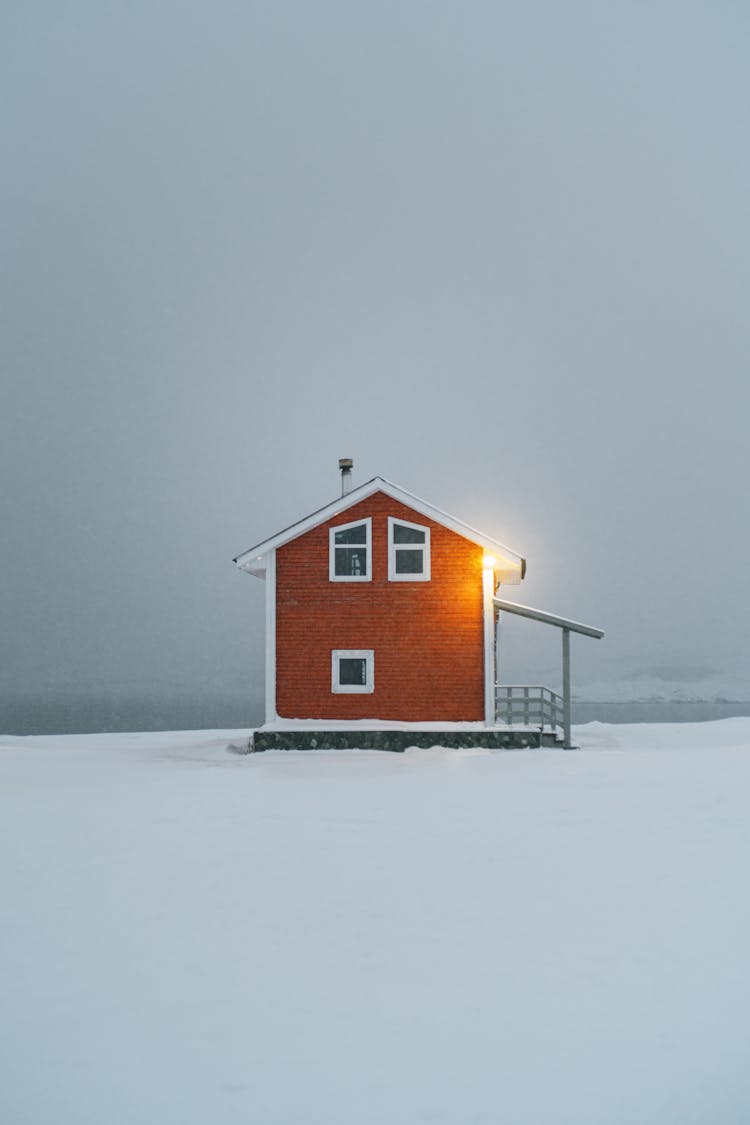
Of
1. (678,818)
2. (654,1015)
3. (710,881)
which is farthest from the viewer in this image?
(678,818)

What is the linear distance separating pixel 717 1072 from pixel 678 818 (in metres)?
6.41

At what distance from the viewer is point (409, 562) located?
21125 mm

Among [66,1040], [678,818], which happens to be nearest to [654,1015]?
[66,1040]

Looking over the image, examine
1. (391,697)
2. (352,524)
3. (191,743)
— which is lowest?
(191,743)

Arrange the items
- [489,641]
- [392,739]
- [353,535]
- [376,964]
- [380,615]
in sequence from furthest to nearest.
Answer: [353,535] → [380,615] → [489,641] → [392,739] → [376,964]

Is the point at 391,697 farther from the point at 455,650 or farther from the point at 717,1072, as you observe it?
the point at 717,1072

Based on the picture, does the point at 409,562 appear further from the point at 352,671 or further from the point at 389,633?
the point at 352,671

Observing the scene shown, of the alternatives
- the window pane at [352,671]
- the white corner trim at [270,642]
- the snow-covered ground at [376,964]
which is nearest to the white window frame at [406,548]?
the window pane at [352,671]

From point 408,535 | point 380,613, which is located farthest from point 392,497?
point 380,613

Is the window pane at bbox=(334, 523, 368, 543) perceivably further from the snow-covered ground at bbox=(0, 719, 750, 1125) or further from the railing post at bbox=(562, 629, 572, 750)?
the snow-covered ground at bbox=(0, 719, 750, 1125)

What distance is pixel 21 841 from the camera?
9438 millimetres

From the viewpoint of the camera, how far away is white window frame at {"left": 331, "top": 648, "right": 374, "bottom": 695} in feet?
67.5

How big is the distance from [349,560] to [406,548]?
151 centimetres

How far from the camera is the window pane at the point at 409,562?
21.1 metres
